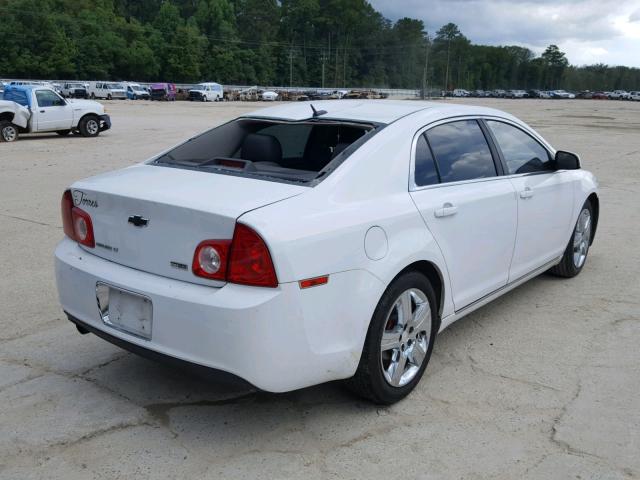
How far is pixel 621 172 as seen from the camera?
1309 centimetres

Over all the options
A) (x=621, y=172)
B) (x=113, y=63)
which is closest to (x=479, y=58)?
(x=113, y=63)

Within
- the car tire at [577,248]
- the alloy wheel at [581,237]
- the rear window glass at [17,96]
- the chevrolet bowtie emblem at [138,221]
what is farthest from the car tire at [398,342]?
the rear window glass at [17,96]

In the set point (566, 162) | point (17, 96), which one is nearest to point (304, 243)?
point (566, 162)

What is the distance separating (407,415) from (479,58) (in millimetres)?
197735

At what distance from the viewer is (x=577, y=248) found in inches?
225

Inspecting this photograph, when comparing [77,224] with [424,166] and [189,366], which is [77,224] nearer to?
[189,366]

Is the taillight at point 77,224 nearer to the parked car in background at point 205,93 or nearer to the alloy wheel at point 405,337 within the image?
the alloy wheel at point 405,337

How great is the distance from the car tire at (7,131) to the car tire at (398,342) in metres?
17.7

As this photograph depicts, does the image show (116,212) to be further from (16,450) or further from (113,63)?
Result: (113,63)

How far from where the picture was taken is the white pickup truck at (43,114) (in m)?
18.2

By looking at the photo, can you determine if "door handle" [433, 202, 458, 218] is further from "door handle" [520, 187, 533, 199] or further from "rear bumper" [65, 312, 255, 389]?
"rear bumper" [65, 312, 255, 389]

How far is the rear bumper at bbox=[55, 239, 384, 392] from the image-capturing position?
2.73 meters

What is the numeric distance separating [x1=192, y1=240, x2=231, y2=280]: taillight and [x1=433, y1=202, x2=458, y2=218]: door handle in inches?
52.5

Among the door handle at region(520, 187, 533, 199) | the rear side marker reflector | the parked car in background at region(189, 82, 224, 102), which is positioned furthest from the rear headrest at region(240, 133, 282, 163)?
the parked car in background at region(189, 82, 224, 102)
